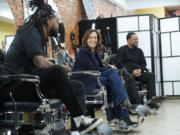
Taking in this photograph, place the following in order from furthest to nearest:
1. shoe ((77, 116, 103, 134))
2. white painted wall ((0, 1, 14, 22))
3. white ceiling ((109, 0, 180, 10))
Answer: white ceiling ((109, 0, 180, 10))
white painted wall ((0, 1, 14, 22))
shoe ((77, 116, 103, 134))

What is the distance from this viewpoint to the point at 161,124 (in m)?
3.78

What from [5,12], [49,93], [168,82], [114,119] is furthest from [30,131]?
[168,82]

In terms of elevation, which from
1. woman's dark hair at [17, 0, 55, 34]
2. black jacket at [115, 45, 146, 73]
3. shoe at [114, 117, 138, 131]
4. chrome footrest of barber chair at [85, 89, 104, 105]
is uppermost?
woman's dark hair at [17, 0, 55, 34]

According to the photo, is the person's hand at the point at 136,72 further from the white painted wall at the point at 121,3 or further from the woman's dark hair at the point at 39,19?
the white painted wall at the point at 121,3

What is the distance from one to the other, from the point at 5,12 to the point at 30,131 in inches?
64.3

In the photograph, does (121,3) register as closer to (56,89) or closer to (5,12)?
(5,12)

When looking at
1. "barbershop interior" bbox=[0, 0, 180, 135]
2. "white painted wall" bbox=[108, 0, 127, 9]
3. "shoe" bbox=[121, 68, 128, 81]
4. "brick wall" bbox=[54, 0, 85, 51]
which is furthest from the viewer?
"white painted wall" bbox=[108, 0, 127, 9]

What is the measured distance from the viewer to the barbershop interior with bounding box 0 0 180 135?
2.15 m

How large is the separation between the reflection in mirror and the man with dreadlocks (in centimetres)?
97

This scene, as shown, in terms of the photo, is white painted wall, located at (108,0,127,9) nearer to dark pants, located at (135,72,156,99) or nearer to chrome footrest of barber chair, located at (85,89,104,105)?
dark pants, located at (135,72,156,99)

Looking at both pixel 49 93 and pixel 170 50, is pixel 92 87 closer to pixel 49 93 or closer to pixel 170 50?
pixel 49 93

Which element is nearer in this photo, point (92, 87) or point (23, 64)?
point (23, 64)

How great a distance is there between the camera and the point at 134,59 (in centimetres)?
515

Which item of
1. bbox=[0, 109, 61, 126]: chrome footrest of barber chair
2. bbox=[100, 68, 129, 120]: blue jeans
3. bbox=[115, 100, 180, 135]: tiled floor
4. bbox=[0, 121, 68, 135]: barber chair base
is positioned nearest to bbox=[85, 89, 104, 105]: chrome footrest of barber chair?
bbox=[100, 68, 129, 120]: blue jeans
